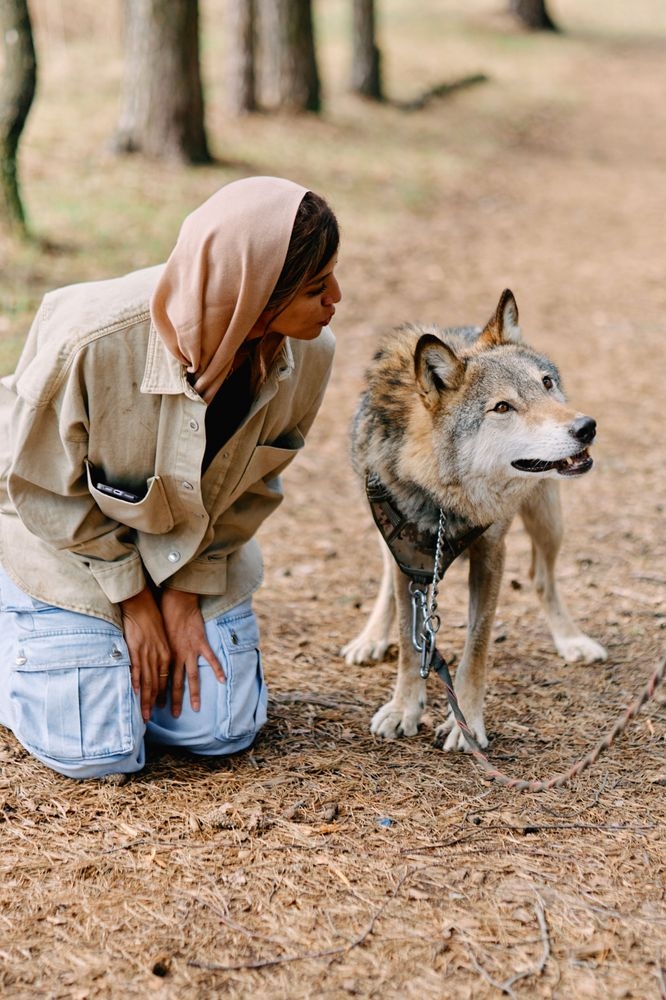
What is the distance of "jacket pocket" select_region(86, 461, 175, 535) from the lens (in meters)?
3.35

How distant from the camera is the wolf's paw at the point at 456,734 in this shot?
Answer: 12.6 feet

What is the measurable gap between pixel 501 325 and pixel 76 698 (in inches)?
82.3

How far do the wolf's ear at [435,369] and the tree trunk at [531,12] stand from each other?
2846 centimetres

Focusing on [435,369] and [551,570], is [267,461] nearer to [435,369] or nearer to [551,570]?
[435,369]

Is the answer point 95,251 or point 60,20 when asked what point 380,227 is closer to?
point 95,251

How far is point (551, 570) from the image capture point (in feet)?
15.2

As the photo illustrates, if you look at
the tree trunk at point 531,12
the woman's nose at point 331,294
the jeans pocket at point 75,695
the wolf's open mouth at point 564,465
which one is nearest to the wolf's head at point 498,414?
the wolf's open mouth at point 564,465

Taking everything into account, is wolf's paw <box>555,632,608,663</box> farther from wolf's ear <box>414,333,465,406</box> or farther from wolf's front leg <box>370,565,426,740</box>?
wolf's ear <box>414,333,465,406</box>

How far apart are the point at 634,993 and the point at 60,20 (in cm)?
2007

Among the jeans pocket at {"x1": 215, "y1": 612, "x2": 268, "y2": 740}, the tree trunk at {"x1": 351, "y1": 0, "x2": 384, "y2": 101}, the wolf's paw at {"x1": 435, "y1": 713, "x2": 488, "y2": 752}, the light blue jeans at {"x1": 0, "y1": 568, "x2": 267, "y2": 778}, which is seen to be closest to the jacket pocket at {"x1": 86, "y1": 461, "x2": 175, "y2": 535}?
the light blue jeans at {"x1": 0, "y1": 568, "x2": 267, "y2": 778}

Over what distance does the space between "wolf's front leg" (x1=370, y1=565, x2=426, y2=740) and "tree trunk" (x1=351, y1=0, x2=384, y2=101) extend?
1611cm

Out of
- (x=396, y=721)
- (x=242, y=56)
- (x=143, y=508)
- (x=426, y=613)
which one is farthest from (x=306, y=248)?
(x=242, y=56)

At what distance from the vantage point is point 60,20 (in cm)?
1891

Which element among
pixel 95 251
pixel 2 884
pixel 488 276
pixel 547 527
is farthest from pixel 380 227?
pixel 2 884
